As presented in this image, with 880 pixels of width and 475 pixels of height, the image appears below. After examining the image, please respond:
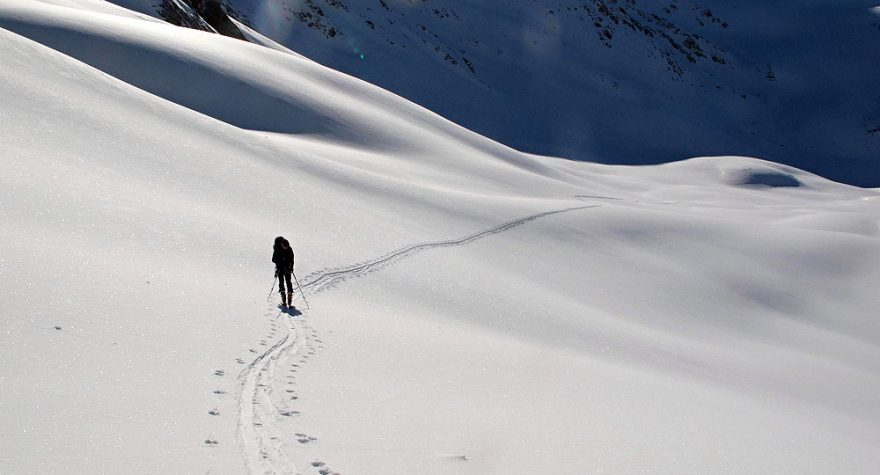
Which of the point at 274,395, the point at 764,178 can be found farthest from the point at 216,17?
the point at 764,178

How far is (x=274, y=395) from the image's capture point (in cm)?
749

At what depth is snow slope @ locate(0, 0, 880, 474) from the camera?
6801 millimetres

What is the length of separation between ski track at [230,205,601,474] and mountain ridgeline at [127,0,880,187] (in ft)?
191

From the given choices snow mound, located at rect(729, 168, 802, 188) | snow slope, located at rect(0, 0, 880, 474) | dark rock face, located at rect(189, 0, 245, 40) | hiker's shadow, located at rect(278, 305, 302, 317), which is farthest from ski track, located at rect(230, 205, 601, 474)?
snow mound, located at rect(729, 168, 802, 188)

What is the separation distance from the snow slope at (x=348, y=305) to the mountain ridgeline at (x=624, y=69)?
138 ft

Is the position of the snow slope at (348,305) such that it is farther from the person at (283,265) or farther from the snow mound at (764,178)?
the snow mound at (764,178)

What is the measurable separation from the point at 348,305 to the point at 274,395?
5281mm

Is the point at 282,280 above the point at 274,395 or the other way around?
above

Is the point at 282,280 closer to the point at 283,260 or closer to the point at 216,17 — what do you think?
the point at 283,260

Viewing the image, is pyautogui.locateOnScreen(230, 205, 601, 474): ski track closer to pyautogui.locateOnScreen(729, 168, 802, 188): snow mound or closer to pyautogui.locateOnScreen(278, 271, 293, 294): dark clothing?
pyautogui.locateOnScreen(278, 271, 293, 294): dark clothing

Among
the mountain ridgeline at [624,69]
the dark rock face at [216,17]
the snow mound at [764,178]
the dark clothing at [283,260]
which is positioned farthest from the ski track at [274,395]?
the mountain ridgeline at [624,69]

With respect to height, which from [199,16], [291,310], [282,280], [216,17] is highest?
[216,17]

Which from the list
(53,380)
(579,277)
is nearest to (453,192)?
(579,277)

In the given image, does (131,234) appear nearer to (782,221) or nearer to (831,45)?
(782,221)
